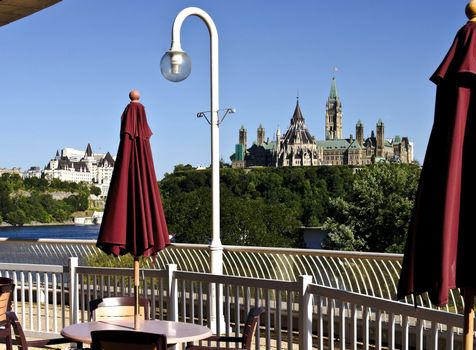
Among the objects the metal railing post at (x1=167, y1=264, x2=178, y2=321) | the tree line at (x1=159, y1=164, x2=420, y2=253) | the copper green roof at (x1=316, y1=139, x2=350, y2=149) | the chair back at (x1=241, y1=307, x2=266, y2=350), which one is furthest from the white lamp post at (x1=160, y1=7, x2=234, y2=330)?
the copper green roof at (x1=316, y1=139, x2=350, y2=149)

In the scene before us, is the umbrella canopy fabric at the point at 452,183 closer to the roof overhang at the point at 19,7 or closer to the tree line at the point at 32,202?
the roof overhang at the point at 19,7

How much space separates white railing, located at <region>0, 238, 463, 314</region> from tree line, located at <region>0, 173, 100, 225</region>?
54593 millimetres

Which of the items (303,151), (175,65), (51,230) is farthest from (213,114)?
(303,151)

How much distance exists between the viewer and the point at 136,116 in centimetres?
628

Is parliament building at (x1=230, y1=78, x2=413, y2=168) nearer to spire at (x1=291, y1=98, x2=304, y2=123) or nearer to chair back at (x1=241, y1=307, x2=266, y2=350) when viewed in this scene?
spire at (x1=291, y1=98, x2=304, y2=123)

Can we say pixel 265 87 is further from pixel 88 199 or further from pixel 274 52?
pixel 88 199

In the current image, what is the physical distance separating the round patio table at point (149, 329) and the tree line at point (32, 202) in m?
61.9

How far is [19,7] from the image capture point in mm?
8508

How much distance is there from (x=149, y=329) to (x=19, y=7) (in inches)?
172

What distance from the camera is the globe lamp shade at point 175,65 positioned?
8786 mm

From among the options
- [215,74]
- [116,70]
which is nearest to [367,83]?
[116,70]

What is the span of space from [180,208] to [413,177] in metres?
16.3

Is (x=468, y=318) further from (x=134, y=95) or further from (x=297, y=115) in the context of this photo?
(x=297, y=115)

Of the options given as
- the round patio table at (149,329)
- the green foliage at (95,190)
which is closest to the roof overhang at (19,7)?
the round patio table at (149,329)
